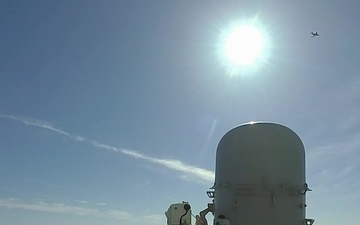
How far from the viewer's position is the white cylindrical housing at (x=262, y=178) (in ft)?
53.5

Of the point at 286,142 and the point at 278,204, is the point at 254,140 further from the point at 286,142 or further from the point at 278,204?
the point at 278,204

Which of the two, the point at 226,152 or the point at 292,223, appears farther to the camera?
the point at 226,152

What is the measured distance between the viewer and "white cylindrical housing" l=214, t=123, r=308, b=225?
1630cm

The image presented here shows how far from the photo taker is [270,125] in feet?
56.7

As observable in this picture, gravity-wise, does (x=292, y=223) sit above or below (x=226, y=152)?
below

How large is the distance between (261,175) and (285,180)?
88 cm

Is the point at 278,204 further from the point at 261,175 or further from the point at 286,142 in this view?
the point at 286,142

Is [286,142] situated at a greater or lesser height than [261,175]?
greater

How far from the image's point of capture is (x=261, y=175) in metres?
16.5

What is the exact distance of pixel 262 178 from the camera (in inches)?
649

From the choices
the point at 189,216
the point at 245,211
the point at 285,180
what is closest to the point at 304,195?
the point at 285,180

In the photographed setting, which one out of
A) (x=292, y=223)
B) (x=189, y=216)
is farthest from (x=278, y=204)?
(x=189, y=216)

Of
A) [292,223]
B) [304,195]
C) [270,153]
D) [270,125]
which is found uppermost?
[270,125]

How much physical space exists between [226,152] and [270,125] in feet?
6.23
